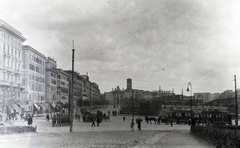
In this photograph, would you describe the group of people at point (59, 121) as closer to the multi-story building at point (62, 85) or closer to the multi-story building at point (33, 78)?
the multi-story building at point (33, 78)

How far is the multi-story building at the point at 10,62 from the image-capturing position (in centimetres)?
5357

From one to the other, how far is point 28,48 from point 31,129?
1791 inches

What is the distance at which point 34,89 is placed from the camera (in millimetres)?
73312

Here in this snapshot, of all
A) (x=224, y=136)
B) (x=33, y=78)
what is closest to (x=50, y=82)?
(x=33, y=78)

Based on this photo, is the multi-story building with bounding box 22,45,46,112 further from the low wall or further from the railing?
the railing

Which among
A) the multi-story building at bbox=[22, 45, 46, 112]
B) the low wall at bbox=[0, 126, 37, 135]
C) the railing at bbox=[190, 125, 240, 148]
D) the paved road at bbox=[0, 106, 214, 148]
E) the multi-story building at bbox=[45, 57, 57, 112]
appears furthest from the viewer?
the multi-story building at bbox=[45, 57, 57, 112]

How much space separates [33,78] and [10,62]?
15.0m

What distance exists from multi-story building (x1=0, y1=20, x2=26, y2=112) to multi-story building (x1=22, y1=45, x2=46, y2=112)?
15.7 feet

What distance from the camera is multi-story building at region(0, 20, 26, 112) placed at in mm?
53572

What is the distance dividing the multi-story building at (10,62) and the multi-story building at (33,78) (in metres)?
4.79

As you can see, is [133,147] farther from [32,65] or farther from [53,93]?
[53,93]

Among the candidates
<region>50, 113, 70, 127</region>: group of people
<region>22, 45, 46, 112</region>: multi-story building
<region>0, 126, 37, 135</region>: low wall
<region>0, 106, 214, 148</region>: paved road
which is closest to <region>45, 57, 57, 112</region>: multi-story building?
<region>22, 45, 46, 112</region>: multi-story building

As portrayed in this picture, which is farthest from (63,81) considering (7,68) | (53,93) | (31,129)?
(31,129)

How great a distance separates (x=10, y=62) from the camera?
58.2m
